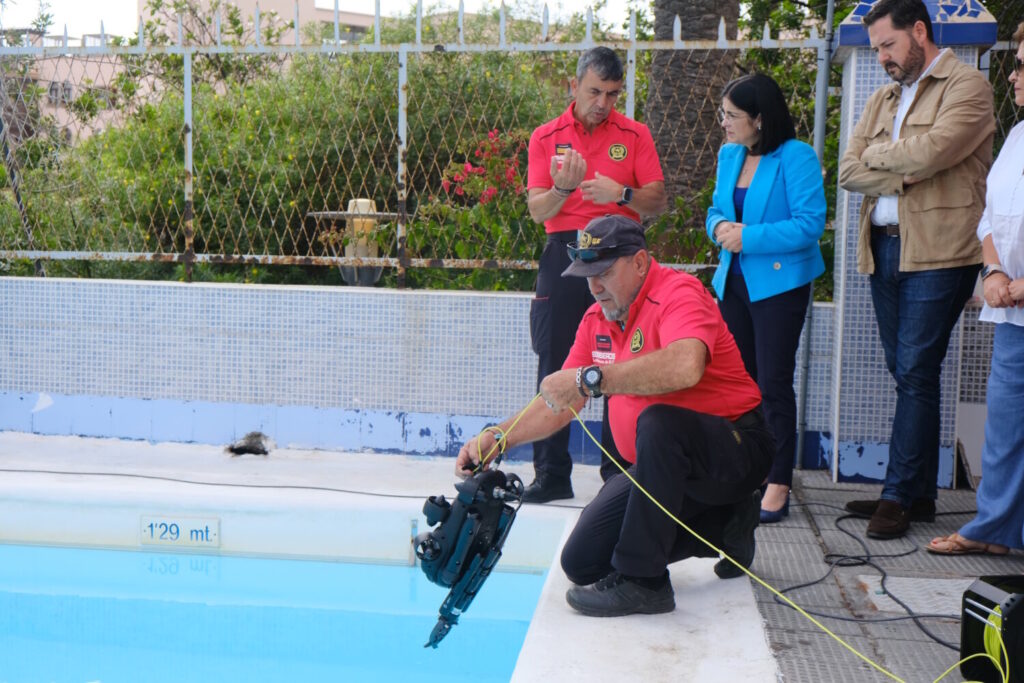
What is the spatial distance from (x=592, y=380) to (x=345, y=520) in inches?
71.4

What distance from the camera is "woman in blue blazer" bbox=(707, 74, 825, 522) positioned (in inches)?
176

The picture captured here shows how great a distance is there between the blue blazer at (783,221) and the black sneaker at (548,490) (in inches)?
Answer: 46.2

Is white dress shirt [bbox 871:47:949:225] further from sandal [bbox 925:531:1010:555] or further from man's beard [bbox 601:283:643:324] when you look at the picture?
man's beard [bbox 601:283:643:324]

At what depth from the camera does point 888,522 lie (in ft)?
14.3

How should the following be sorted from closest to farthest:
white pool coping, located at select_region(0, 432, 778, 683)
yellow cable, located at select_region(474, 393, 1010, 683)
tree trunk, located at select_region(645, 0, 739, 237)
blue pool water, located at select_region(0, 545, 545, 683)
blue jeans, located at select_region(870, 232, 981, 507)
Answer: yellow cable, located at select_region(474, 393, 1010, 683) → white pool coping, located at select_region(0, 432, 778, 683) → blue pool water, located at select_region(0, 545, 545, 683) → blue jeans, located at select_region(870, 232, 981, 507) → tree trunk, located at select_region(645, 0, 739, 237)

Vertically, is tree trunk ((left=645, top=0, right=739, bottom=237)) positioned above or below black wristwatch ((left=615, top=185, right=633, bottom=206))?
above

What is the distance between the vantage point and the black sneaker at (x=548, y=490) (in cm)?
493

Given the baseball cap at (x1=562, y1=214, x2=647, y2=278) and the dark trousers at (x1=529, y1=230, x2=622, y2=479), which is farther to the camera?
the dark trousers at (x1=529, y1=230, x2=622, y2=479)

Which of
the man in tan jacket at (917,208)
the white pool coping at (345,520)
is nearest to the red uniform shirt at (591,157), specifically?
the man in tan jacket at (917,208)

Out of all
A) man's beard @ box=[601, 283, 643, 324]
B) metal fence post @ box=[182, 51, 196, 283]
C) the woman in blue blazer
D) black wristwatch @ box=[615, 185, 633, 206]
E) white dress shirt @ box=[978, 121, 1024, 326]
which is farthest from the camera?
metal fence post @ box=[182, 51, 196, 283]

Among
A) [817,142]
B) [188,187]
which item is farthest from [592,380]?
[188,187]

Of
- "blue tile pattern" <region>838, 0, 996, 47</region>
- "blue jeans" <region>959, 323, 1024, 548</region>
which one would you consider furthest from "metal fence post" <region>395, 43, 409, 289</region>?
"blue jeans" <region>959, 323, 1024, 548</region>

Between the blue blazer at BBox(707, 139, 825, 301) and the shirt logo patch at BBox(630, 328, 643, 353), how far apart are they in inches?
48.6

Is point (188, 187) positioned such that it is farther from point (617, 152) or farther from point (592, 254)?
point (592, 254)
